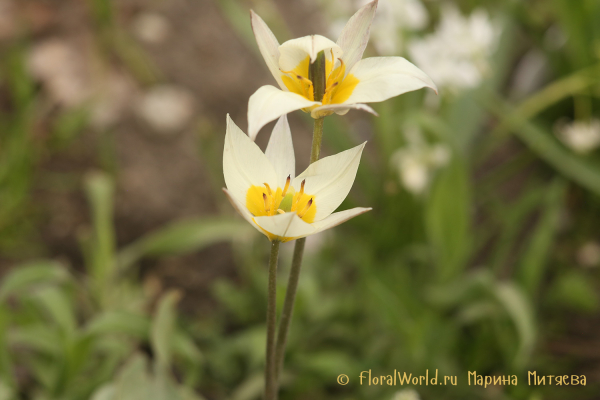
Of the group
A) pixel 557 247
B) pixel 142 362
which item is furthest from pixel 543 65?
pixel 142 362

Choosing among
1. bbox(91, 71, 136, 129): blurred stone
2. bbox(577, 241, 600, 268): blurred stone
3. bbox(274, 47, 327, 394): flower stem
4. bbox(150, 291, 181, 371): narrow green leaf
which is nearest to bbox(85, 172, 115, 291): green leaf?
bbox(150, 291, 181, 371): narrow green leaf

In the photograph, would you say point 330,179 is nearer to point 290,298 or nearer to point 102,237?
point 290,298

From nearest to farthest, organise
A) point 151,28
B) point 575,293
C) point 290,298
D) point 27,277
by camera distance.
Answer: point 290,298
point 27,277
point 575,293
point 151,28

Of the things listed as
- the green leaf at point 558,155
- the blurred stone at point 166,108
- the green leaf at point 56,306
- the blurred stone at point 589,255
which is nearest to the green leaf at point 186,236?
the green leaf at point 56,306

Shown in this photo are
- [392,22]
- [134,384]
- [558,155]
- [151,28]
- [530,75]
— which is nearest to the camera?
[134,384]

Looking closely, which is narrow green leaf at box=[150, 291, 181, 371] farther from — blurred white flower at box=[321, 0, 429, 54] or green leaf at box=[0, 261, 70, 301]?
blurred white flower at box=[321, 0, 429, 54]

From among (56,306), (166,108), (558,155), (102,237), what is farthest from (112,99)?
(558,155)

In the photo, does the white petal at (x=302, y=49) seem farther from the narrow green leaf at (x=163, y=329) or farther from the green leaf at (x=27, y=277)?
the green leaf at (x=27, y=277)

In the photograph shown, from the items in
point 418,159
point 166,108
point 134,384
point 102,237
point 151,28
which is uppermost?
point 151,28
